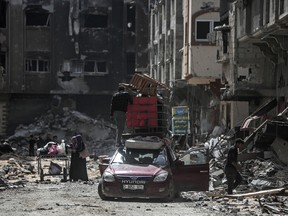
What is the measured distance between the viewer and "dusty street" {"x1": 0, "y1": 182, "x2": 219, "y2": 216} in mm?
12852

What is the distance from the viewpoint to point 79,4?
176 ft

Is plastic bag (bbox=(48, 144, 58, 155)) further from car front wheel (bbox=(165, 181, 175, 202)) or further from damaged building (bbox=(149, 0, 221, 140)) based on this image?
damaged building (bbox=(149, 0, 221, 140))

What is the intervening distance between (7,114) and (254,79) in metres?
27.3

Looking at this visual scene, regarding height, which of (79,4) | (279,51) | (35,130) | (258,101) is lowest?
(35,130)

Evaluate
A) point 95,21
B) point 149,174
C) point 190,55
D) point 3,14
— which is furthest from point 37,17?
point 149,174

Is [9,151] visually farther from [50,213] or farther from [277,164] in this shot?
[50,213]

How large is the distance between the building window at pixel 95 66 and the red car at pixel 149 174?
122 feet

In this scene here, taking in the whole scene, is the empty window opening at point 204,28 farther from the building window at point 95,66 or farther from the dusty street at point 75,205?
the dusty street at point 75,205

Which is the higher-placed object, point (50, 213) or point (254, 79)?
point (254, 79)

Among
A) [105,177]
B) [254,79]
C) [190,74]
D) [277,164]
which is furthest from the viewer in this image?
[190,74]

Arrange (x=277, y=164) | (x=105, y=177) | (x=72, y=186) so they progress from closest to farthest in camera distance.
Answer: (x=105, y=177) < (x=72, y=186) < (x=277, y=164)

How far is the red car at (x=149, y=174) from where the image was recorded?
15.7 metres

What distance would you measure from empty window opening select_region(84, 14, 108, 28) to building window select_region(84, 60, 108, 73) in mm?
2954

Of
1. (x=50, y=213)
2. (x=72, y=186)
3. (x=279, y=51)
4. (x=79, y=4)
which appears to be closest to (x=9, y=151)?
(x=72, y=186)
